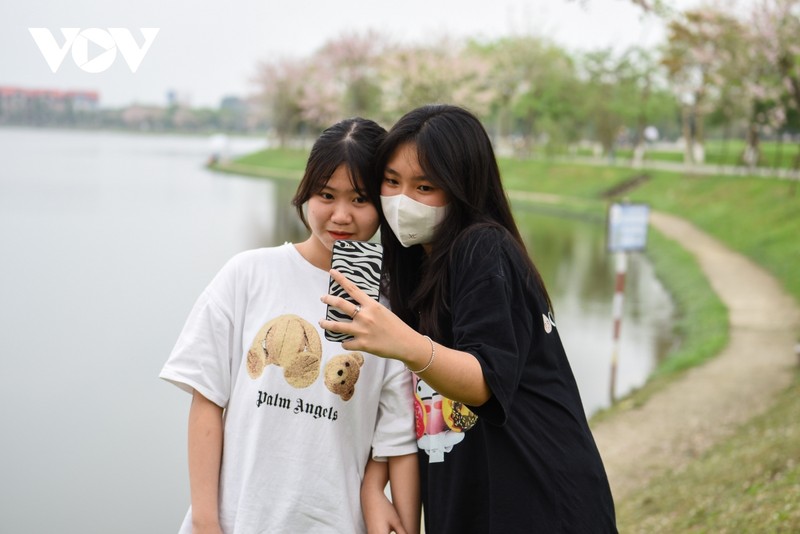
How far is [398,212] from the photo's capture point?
5.41ft

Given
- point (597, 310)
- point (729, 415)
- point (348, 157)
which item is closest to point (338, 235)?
point (348, 157)

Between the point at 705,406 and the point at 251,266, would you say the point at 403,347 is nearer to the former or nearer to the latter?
the point at 251,266

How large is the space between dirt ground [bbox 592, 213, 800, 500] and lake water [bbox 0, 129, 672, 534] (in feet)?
2.87

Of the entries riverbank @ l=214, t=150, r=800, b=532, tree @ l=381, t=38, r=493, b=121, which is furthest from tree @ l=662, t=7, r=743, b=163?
tree @ l=381, t=38, r=493, b=121

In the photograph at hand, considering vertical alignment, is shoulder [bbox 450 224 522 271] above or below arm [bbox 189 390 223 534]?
above

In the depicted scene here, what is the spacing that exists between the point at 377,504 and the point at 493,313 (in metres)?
0.50

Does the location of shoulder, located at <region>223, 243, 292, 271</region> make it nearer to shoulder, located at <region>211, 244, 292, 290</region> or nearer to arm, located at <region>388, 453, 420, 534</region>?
shoulder, located at <region>211, 244, 292, 290</region>

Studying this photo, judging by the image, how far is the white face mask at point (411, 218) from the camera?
1634 millimetres

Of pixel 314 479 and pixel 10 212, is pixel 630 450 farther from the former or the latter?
pixel 10 212

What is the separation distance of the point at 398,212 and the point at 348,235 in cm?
13

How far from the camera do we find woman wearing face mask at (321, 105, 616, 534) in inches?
59.1

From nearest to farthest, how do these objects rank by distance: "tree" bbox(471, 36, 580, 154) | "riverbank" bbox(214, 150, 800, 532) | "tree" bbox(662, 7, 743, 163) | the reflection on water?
"riverbank" bbox(214, 150, 800, 532)
the reflection on water
"tree" bbox(662, 7, 743, 163)
"tree" bbox(471, 36, 580, 154)

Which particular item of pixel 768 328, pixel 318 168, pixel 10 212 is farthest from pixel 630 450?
pixel 10 212

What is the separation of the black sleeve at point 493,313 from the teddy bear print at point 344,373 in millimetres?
237
